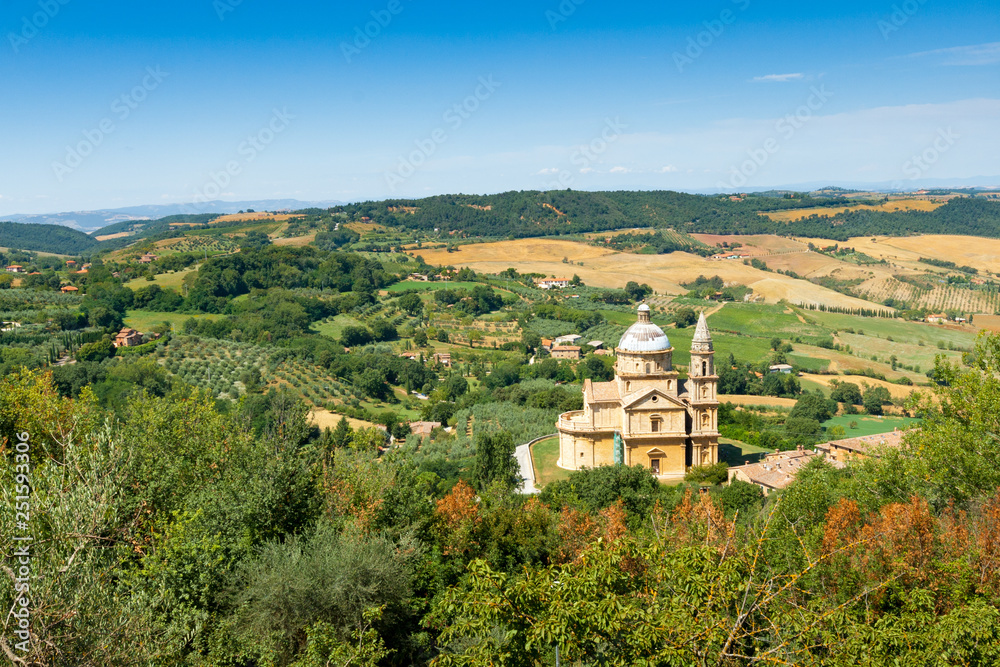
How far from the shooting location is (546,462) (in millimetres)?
39969

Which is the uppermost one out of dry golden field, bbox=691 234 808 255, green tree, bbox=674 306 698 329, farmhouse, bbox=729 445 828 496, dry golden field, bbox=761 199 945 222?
dry golden field, bbox=761 199 945 222

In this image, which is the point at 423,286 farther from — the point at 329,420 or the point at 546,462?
the point at 546,462

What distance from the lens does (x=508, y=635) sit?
10000 millimetres

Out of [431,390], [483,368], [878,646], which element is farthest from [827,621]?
[483,368]

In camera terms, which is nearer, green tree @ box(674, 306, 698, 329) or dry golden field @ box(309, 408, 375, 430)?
dry golden field @ box(309, 408, 375, 430)

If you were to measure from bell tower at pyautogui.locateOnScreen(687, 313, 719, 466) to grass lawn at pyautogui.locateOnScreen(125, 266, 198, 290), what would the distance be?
79892mm

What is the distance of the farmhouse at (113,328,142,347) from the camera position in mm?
70800

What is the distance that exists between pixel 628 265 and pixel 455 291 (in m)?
44.8

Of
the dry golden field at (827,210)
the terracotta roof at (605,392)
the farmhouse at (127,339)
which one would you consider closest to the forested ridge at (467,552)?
the terracotta roof at (605,392)

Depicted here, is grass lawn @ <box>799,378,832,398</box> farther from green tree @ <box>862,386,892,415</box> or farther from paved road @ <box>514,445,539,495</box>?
paved road @ <box>514,445,539,495</box>

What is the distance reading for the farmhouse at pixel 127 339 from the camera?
2787 inches

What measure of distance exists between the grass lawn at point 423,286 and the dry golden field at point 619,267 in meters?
18.0

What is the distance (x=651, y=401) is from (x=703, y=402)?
291 centimetres

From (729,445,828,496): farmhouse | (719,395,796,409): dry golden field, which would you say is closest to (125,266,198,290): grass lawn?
(719,395,796,409): dry golden field
